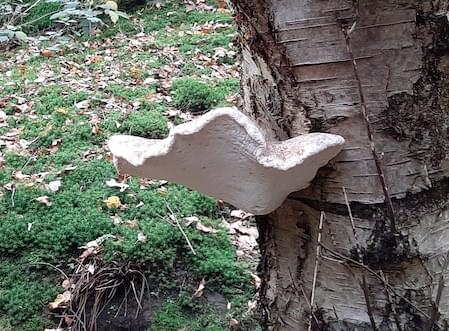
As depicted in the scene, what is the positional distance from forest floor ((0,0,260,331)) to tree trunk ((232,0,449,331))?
3.58 feet

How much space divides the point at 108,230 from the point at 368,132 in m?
1.67

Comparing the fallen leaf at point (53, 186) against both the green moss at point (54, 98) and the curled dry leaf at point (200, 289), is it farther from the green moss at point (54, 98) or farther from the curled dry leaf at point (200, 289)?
the green moss at point (54, 98)

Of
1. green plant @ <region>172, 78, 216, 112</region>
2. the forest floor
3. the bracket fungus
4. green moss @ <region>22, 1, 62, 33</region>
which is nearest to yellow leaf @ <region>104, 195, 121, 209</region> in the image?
the forest floor

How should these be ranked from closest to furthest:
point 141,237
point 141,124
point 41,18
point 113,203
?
point 141,237 < point 113,203 < point 141,124 < point 41,18

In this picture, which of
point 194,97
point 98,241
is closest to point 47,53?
point 194,97

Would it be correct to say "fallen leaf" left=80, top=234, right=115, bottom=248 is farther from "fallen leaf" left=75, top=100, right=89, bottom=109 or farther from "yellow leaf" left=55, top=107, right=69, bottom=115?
"fallen leaf" left=75, top=100, right=89, bottom=109

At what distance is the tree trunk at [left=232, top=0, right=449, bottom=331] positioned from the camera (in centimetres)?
104

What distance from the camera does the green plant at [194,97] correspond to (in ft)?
12.8

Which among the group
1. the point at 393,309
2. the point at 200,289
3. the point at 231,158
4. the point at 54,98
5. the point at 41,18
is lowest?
the point at 41,18

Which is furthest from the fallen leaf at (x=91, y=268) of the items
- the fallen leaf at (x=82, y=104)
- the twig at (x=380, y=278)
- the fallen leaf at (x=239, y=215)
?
the fallen leaf at (x=82, y=104)

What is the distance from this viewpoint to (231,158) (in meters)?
0.95

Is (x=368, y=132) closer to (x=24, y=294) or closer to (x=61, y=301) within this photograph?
(x=61, y=301)

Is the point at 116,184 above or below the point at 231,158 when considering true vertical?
below

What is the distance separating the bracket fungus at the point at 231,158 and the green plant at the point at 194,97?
2.82 metres
